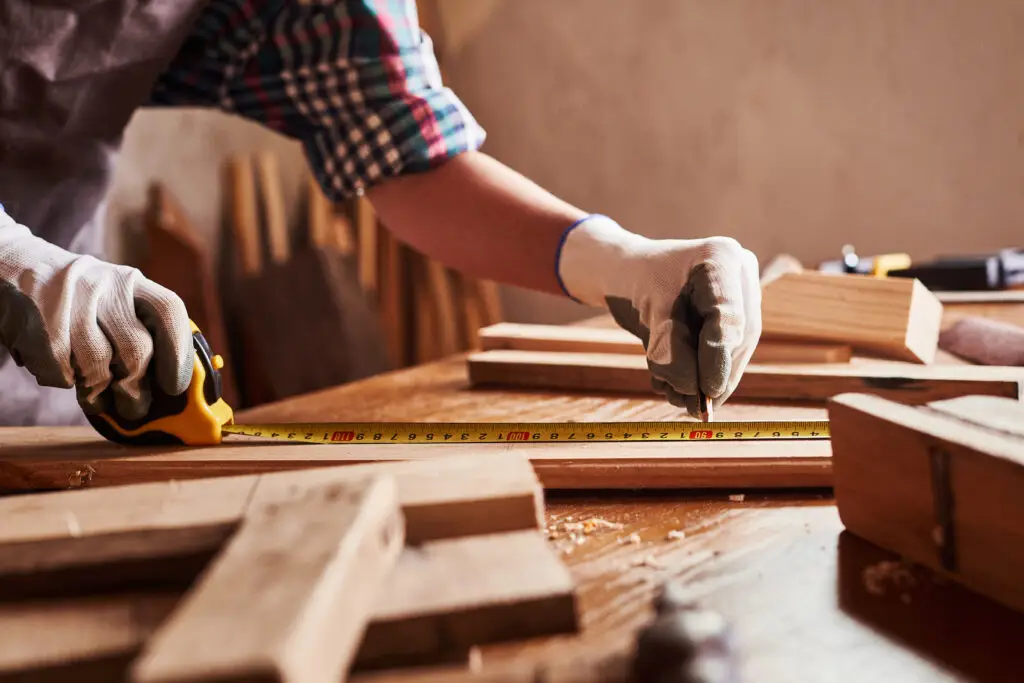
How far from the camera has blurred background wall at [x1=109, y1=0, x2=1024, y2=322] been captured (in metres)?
3.01

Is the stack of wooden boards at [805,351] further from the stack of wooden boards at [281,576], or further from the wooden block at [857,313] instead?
the stack of wooden boards at [281,576]

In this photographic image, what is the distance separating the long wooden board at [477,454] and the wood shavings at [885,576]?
0.21 metres

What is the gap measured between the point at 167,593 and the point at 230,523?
0.08 m

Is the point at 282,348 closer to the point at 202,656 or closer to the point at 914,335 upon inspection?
the point at 914,335

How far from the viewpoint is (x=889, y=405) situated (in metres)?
0.88

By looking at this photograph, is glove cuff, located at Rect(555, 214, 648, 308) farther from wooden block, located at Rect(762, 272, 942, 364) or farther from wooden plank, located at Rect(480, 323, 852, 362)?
wooden block, located at Rect(762, 272, 942, 364)

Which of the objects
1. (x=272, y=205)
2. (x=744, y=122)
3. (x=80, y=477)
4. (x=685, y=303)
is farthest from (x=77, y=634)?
(x=272, y=205)

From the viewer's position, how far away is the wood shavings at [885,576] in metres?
0.81

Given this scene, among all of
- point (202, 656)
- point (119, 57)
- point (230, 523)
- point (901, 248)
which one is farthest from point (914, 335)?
point (901, 248)

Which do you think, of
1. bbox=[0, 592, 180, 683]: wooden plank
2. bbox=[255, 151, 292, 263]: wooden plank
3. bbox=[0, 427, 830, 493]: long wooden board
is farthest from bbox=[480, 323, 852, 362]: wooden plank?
bbox=[255, 151, 292, 263]: wooden plank

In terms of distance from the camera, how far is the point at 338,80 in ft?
5.31

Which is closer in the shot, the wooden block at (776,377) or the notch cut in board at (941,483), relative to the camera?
the notch cut in board at (941,483)

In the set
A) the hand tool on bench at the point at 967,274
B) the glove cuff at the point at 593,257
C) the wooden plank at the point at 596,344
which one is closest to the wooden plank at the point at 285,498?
the glove cuff at the point at 593,257

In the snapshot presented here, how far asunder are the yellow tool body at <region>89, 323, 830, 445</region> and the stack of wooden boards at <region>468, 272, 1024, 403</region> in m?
0.23
